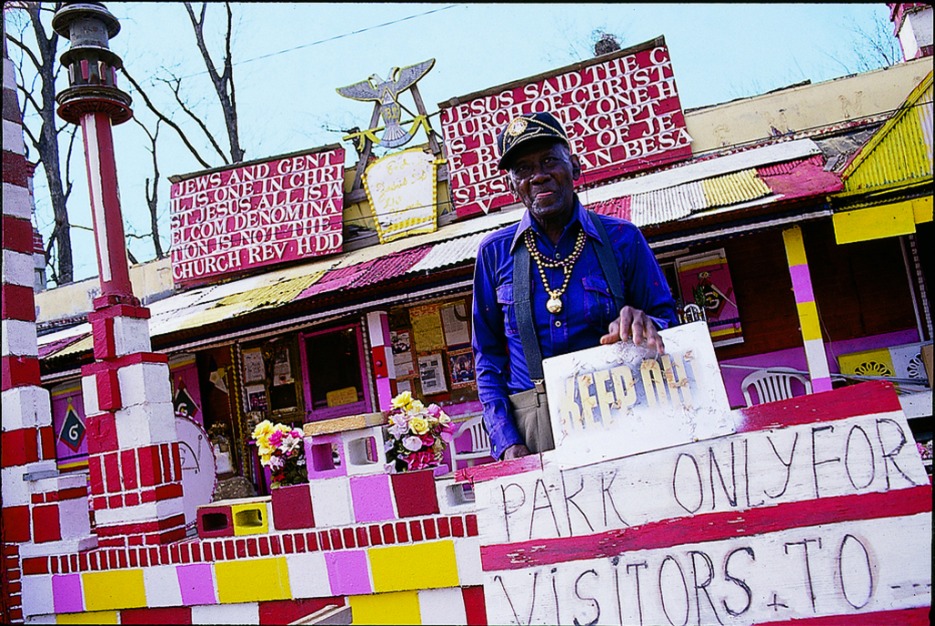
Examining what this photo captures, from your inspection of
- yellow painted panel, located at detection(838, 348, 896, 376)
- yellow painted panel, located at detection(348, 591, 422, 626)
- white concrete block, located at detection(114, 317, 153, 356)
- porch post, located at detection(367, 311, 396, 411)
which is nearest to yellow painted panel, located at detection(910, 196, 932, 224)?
yellow painted panel, located at detection(838, 348, 896, 376)

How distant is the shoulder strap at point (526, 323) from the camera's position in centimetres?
252

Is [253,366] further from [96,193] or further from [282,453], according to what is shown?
[282,453]

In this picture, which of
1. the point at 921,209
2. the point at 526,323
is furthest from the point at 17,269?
the point at 921,209

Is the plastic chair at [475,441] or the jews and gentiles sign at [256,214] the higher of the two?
the jews and gentiles sign at [256,214]

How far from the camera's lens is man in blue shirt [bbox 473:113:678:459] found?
2.50 metres

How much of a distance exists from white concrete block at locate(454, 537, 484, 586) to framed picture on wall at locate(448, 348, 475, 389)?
259 inches

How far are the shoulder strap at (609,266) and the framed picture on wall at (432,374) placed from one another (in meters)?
8.82

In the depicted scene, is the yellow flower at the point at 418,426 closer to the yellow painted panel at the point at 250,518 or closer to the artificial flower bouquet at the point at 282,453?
Answer: the artificial flower bouquet at the point at 282,453

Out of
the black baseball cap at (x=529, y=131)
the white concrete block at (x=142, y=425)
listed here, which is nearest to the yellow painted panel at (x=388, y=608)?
the white concrete block at (x=142, y=425)

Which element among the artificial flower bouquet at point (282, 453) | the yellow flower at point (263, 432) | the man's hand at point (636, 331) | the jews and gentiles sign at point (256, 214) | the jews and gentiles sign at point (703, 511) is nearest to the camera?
the jews and gentiles sign at point (703, 511)

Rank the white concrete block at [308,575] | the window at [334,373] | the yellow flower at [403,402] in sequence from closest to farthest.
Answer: the white concrete block at [308,575] → the yellow flower at [403,402] → the window at [334,373]

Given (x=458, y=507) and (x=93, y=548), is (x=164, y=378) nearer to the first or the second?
(x=93, y=548)

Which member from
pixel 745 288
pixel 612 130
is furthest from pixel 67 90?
pixel 745 288

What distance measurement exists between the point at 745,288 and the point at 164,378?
7742 mm
